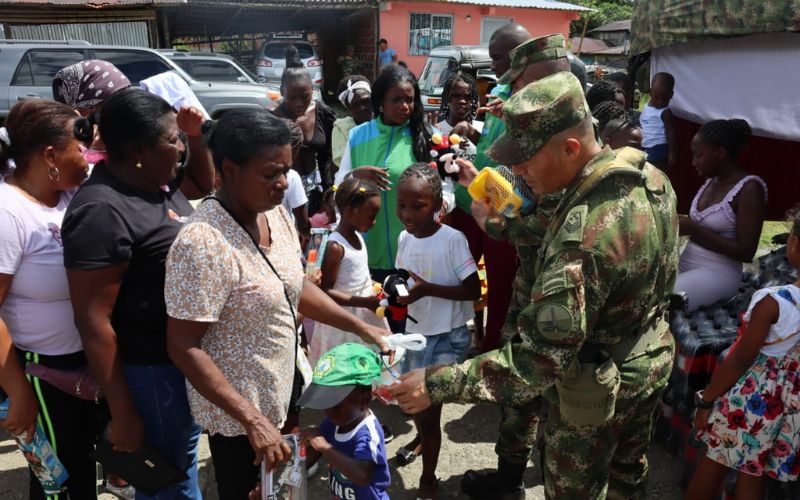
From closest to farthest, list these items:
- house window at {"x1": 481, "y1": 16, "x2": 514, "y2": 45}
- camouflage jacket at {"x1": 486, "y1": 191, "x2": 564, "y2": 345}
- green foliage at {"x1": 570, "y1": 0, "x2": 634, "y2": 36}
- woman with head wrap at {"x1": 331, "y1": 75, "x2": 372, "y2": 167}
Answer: camouflage jacket at {"x1": 486, "y1": 191, "x2": 564, "y2": 345} → woman with head wrap at {"x1": 331, "y1": 75, "x2": 372, "y2": 167} → house window at {"x1": 481, "y1": 16, "x2": 514, "y2": 45} → green foliage at {"x1": 570, "y1": 0, "x2": 634, "y2": 36}

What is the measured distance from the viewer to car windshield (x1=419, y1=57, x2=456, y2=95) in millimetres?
12688

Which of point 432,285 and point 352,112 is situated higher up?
point 352,112

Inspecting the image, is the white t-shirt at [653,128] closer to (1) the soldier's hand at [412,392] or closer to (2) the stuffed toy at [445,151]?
(2) the stuffed toy at [445,151]

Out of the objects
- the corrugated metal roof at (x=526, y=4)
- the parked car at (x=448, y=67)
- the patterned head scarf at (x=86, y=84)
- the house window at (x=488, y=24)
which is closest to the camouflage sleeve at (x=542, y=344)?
the patterned head scarf at (x=86, y=84)

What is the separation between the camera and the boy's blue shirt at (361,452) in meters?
2.17

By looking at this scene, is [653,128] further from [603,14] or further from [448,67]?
[603,14]

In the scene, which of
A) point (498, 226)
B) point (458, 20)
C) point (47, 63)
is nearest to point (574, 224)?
point (498, 226)

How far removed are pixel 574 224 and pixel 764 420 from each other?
4.79ft

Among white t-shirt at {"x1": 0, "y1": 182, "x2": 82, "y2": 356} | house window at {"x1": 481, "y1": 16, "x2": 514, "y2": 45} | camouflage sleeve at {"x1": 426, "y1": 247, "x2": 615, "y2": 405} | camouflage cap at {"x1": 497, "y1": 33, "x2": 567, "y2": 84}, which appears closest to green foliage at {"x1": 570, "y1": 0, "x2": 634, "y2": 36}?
house window at {"x1": 481, "y1": 16, "x2": 514, "y2": 45}

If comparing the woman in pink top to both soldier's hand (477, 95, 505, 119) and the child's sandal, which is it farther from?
the child's sandal

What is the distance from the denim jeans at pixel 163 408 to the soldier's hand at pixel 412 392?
0.79 meters

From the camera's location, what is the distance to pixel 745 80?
4.60 m

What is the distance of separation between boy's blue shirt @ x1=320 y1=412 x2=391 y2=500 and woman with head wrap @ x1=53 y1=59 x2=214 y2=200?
1354 mm

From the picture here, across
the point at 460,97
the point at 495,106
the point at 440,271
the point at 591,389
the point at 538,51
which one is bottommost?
the point at 440,271
